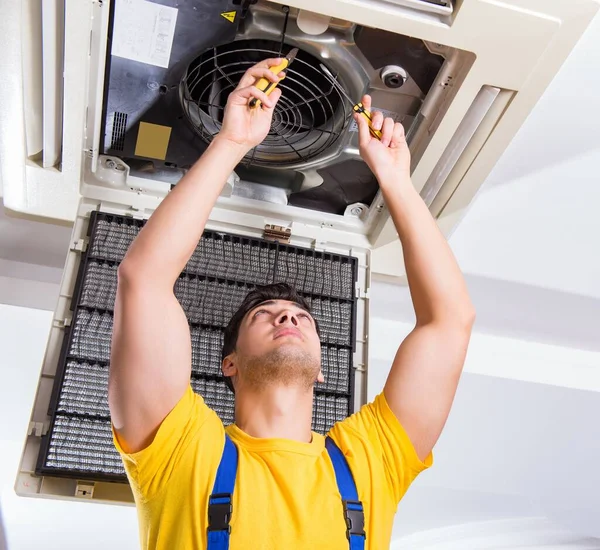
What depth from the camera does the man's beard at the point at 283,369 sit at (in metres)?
1.71

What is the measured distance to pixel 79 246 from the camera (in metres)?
2.13

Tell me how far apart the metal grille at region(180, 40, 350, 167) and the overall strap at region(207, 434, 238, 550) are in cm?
101

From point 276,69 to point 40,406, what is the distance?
1062 millimetres

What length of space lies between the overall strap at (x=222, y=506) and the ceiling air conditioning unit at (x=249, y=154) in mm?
546

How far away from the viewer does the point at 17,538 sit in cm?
364

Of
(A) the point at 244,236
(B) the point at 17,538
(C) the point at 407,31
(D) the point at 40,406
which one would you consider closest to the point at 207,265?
(A) the point at 244,236

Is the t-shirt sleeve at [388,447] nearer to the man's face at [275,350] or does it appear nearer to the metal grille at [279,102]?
the man's face at [275,350]

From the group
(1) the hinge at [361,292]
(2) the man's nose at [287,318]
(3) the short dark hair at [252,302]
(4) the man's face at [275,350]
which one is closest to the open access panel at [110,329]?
(1) the hinge at [361,292]

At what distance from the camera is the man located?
4.84ft

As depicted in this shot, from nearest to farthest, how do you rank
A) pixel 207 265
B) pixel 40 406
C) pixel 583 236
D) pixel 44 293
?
1. pixel 40 406
2. pixel 207 265
3. pixel 583 236
4. pixel 44 293

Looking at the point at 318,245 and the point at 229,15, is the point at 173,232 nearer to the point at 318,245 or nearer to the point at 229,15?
the point at 229,15

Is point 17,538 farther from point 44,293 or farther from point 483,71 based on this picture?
point 483,71

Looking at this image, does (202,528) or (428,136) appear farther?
(428,136)

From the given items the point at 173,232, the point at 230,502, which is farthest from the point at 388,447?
the point at 173,232
